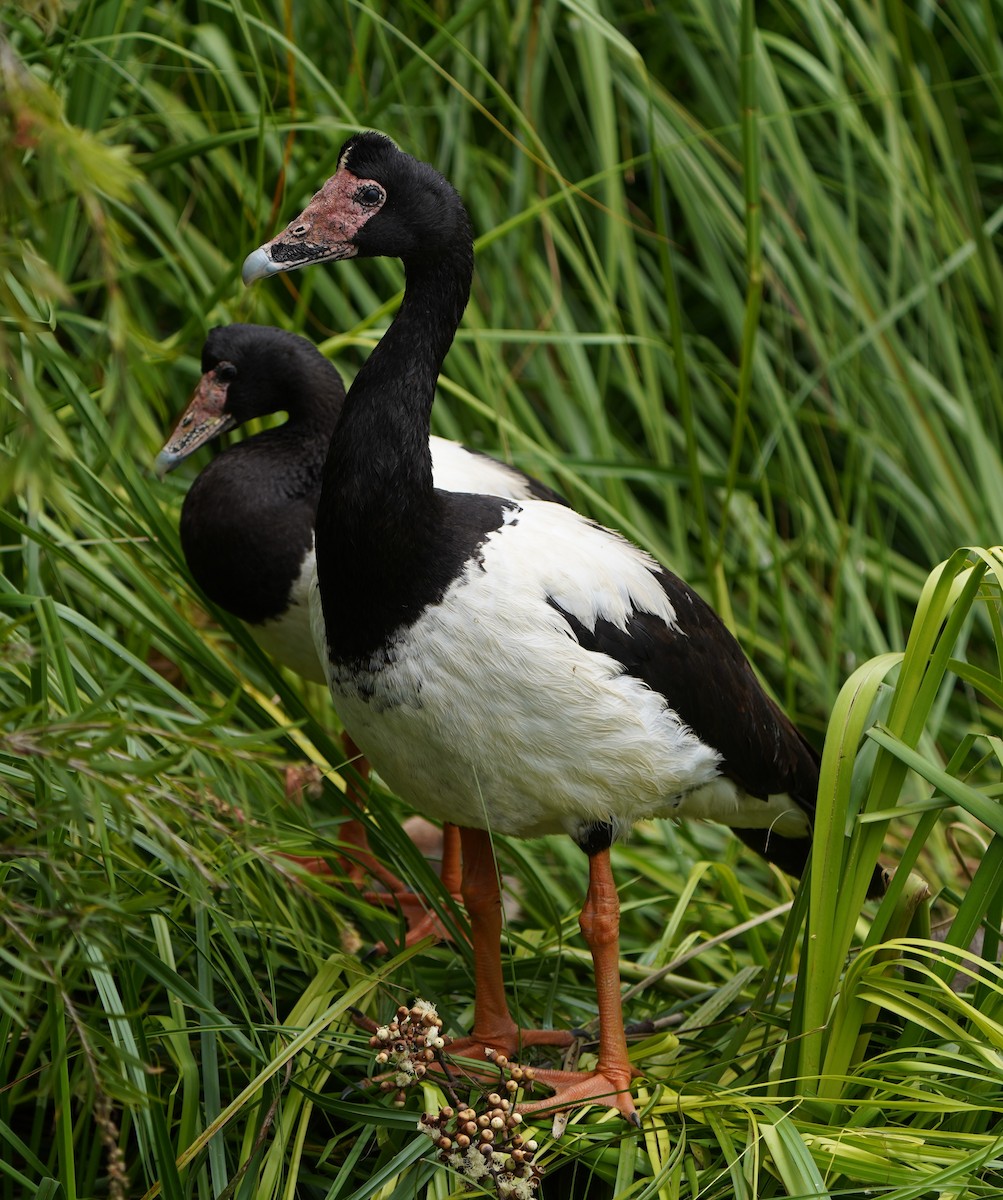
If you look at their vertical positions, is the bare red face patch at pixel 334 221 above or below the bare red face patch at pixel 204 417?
above

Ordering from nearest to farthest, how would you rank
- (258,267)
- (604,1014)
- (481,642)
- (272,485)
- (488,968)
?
(481,642), (258,267), (604,1014), (488,968), (272,485)

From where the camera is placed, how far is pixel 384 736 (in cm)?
260

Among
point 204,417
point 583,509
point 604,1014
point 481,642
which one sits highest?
point 204,417

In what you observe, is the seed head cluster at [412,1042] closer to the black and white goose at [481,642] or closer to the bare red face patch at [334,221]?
the black and white goose at [481,642]

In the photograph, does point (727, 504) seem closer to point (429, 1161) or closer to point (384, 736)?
point (384, 736)

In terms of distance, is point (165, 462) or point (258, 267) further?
point (165, 462)

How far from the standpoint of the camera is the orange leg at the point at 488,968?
2.86 metres

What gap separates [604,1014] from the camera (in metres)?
2.76

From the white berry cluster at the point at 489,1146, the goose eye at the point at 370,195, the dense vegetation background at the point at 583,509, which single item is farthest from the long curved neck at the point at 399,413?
the white berry cluster at the point at 489,1146

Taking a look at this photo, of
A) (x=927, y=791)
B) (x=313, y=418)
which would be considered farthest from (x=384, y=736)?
(x=927, y=791)

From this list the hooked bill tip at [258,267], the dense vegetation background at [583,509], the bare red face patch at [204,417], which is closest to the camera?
the dense vegetation background at [583,509]

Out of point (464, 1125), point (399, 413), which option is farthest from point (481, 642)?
point (464, 1125)

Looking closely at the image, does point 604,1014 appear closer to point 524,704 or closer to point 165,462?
point 524,704

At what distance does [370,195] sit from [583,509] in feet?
5.77
